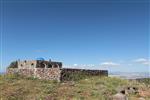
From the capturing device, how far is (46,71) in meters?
29.4

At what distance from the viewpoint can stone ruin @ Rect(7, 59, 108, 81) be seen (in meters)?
28.0

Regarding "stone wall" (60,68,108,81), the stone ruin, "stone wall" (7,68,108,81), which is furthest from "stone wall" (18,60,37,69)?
"stone wall" (60,68,108,81)

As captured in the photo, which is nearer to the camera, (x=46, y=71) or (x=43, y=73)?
(x=46, y=71)

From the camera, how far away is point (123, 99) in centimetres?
1598

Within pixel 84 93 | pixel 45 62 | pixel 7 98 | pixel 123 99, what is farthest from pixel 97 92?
pixel 45 62

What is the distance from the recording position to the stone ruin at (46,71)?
28.0 m

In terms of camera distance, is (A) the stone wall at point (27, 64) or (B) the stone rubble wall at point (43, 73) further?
(A) the stone wall at point (27, 64)

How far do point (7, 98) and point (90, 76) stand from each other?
14164 mm

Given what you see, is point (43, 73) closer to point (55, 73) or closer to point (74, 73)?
point (55, 73)

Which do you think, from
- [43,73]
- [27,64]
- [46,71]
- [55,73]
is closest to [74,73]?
[55,73]

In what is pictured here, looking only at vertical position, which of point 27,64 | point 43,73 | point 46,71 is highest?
point 27,64

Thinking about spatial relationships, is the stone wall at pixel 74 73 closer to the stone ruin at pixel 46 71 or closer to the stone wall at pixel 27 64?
the stone ruin at pixel 46 71

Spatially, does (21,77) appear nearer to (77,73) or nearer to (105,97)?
(77,73)

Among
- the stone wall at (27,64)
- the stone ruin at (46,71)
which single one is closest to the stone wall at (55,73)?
the stone ruin at (46,71)
